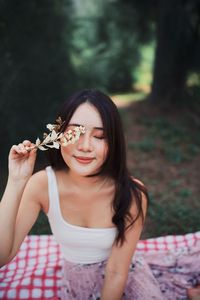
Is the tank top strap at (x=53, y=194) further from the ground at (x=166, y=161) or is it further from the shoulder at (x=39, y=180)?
the ground at (x=166, y=161)

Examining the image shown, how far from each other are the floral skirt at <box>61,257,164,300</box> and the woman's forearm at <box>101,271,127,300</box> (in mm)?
160

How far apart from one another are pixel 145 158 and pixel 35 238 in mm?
2375

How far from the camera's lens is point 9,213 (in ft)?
5.55

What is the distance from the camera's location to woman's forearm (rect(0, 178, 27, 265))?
1.69 meters

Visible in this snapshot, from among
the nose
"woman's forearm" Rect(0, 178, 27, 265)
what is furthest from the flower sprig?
"woman's forearm" Rect(0, 178, 27, 265)

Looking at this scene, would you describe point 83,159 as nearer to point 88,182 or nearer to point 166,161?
point 88,182

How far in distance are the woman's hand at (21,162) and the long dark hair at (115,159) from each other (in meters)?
0.20

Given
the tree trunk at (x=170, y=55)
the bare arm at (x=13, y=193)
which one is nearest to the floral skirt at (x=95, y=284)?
the bare arm at (x=13, y=193)

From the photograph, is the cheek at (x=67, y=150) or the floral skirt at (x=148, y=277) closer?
the cheek at (x=67, y=150)

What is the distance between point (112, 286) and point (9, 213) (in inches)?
26.7

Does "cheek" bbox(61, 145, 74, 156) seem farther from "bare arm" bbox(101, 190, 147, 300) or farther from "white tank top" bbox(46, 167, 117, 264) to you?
"bare arm" bbox(101, 190, 147, 300)

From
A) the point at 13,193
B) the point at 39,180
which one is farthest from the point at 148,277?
the point at 13,193

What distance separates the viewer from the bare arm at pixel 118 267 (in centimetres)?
193

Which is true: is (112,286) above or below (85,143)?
below
